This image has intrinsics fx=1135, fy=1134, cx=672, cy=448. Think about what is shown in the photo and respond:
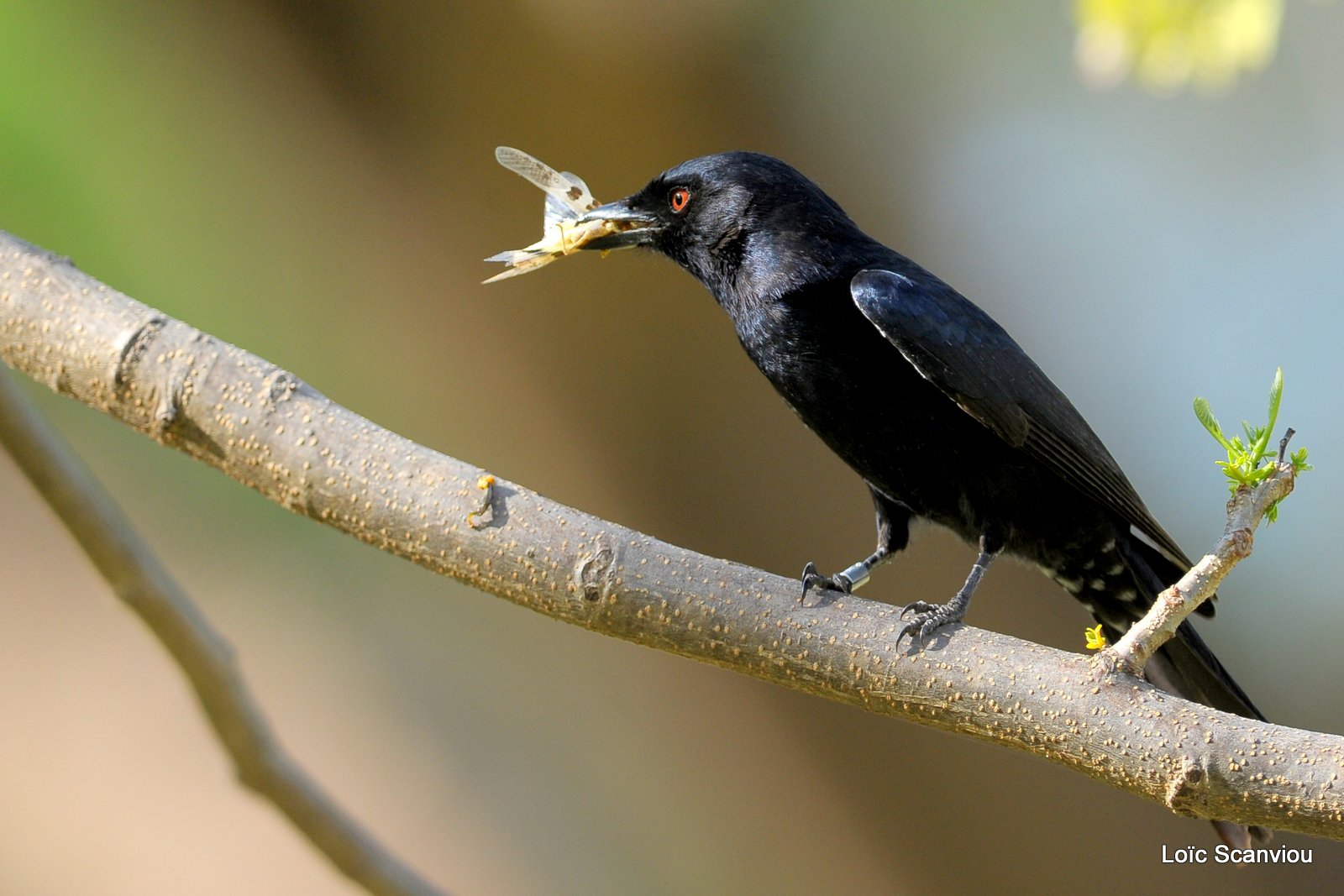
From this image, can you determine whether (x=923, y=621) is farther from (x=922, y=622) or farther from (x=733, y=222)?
(x=733, y=222)

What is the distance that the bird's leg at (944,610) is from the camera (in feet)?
5.43

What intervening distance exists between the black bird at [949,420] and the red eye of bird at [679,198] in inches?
8.0

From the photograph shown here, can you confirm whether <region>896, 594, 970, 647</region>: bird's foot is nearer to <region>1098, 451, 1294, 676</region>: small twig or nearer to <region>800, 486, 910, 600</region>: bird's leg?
<region>1098, 451, 1294, 676</region>: small twig

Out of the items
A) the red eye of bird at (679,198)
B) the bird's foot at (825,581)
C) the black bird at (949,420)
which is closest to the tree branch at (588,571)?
the bird's foot at (825,581)

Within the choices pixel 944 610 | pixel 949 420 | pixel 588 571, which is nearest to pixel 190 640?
pixel 588 571

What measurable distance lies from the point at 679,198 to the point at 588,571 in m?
1.28

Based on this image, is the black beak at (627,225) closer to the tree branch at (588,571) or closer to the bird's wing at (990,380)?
the bird's wing at (990,380)

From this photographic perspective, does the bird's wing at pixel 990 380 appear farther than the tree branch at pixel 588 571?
Yes

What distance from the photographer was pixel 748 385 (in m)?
4.24

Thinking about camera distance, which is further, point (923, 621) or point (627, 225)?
point (627, 225)

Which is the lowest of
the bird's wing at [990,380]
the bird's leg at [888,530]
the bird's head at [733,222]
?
the bird's leg at [888,530]

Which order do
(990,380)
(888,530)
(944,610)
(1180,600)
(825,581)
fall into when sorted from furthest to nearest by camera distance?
(888,530) → (990,380) → (825,581) → (944,610) → (1180,600)

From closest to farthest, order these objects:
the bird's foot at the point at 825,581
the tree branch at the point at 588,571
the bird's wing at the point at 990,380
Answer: the tree branch at the point at 588,571, the bird's foot at the point at 825,581, the bird's wing at the point at 990,380

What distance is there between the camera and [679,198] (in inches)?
104
